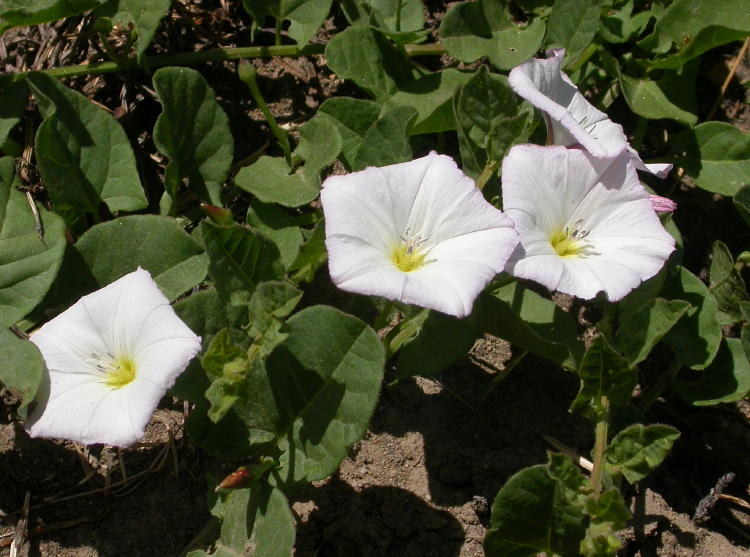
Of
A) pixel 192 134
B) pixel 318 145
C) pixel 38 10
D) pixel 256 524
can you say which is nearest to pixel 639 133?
pixel 318 145

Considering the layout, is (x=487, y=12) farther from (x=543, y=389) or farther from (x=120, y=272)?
(x=120, y=272)

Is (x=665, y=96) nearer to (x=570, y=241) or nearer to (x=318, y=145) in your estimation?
(x=570, y=241)

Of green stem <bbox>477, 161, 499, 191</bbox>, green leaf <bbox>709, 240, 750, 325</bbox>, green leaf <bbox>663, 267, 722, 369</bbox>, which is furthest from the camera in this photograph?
green leaf <bbox>709, 240, 750, 325</bbox>

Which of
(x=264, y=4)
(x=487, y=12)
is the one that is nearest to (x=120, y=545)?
(x=264, y=4)

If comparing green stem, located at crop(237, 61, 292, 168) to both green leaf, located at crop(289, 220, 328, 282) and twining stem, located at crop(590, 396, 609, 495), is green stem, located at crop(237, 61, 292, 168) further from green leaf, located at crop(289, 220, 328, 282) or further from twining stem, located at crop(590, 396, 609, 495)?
twining stem, located at crop(590, 396, 609, 495)

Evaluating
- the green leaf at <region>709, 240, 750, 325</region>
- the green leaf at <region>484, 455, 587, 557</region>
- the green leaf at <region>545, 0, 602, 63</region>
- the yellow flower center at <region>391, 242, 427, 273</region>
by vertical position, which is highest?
the green leaf at <region>545, 0, 602, 63</region>

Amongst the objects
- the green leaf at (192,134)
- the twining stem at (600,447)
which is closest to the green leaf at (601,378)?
the twining stem at (600,447)

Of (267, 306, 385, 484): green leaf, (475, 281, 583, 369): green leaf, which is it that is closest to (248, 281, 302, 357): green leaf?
(267, 306, 385, 484): green leaf
